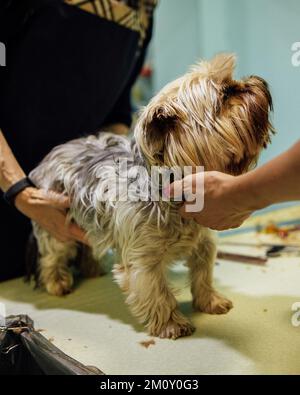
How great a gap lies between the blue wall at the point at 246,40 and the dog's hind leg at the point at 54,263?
37.0 inches

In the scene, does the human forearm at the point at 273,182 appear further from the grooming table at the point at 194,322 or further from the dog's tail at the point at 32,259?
the dog's tail at the point at 32,259

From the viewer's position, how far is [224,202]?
1159 mm

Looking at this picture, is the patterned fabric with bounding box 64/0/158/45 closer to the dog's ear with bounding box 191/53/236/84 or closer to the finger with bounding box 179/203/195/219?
the dog's ear with bounding box 191/53/236/84

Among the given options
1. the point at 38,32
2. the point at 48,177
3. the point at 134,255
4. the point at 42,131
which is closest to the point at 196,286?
the point at 134,255

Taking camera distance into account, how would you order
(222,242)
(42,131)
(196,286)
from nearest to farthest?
1. (196,286)
2. (42,131)
3. (222,242)

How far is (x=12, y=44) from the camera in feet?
6.26

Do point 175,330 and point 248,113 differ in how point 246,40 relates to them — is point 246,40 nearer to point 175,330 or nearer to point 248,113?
point 248,113

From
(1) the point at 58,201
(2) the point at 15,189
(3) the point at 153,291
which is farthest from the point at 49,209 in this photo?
(3) the point at 153,291

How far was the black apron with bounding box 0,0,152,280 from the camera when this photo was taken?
1.92 meters

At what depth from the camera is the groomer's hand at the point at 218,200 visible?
3.67 feet

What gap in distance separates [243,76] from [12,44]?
1069mm

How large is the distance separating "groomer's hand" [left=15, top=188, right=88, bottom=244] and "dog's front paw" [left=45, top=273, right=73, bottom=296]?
0.80 ft

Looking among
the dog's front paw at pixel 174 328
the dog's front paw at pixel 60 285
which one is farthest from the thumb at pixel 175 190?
the dog's front paw at pixel 60 285

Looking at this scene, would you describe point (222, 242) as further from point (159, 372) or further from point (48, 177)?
point (159, 372)
